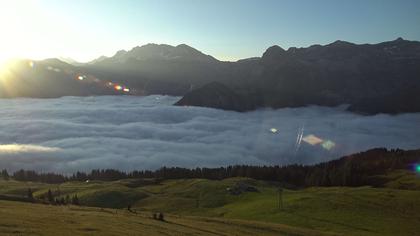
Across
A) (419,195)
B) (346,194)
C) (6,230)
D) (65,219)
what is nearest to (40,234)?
(6,230)

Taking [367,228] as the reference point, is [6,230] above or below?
above

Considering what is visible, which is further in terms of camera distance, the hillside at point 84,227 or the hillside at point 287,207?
the hillside at point 287,207

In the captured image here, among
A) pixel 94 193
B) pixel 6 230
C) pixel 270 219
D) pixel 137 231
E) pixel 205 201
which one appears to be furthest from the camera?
pixel 94 193

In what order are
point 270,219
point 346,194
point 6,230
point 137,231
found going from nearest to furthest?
point 6,230
point 137,231
point 270,219
point 346,194

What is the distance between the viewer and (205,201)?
17450 cm

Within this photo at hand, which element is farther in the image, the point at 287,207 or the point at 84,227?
the point at 287,207

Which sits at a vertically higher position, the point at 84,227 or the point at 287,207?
the point at 84,227

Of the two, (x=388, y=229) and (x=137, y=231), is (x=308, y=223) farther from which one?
(x=137, y=231)

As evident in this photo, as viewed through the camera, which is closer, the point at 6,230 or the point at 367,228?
the point at 6,230

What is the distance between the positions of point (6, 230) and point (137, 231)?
17.8 metres

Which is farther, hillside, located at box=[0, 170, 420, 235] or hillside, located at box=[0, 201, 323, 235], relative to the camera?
hillside, located at box=[0, 170, 420, 235]

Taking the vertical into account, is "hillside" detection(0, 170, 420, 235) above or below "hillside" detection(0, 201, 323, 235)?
below

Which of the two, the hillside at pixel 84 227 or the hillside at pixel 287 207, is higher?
the hillside at pixel 84 227

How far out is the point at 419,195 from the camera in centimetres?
15088
